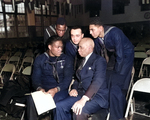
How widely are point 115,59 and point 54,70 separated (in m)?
0.80

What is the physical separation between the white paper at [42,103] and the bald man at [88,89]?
11 centimetres

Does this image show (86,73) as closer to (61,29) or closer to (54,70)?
(54,70)

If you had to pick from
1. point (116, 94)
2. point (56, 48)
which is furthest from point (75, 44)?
point (116, 94)

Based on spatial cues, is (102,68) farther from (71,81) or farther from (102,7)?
(102,7)

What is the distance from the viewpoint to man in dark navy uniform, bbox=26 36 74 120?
2.22 meters

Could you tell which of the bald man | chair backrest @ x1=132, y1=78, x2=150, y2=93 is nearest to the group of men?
the bald man

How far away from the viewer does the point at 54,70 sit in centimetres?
224

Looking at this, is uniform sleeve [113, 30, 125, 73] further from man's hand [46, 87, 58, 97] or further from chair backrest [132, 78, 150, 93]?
man's hand [46, 87, 58, 97]

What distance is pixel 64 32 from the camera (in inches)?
104

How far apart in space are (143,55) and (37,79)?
9.98 ft

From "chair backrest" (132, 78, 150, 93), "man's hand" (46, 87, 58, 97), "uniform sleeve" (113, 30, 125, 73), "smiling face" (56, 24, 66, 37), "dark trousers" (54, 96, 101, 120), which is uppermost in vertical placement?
"smiling face" (56, 24, 66, 37)

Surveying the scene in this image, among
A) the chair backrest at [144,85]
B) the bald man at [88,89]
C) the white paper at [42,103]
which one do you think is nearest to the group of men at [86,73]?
the bald man at [88,89]

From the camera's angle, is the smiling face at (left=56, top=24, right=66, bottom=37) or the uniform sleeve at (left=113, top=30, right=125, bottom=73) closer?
the uniform sleeve at (left=113, top=30, right=125, bottom=73)

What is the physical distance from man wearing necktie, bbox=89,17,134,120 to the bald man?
22 cm
